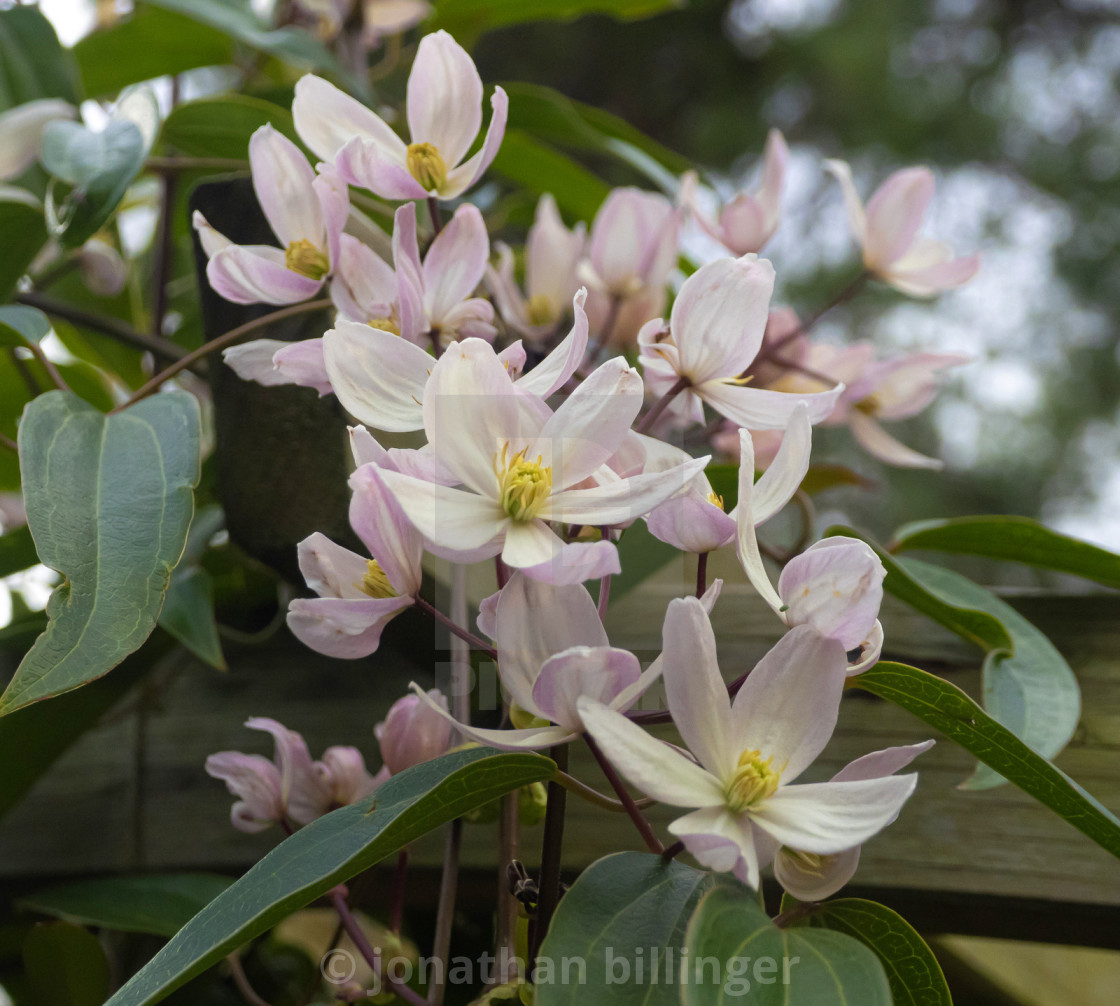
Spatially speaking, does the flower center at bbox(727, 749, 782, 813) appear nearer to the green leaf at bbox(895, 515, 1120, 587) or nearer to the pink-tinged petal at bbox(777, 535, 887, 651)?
the pink-tinged petal at bbox(777, 535, 887, 651)

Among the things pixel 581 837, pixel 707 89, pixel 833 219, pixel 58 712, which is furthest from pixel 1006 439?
pixel 58 712

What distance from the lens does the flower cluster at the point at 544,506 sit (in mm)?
208

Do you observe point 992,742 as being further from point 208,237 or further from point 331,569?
point 208,237

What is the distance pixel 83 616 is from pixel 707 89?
2.05m

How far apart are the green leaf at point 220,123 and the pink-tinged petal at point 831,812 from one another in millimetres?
371

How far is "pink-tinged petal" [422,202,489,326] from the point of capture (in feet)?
0.98

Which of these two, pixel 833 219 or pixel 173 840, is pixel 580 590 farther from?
pixel 833 219

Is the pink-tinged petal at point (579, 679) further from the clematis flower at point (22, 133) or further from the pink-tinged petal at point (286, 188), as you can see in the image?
the clematis flower at point (22, 133)

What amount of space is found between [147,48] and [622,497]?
55 cm

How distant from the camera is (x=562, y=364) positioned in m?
0.24

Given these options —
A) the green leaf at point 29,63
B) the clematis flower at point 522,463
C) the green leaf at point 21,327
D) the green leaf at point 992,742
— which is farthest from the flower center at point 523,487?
the green leaf at point 29,63

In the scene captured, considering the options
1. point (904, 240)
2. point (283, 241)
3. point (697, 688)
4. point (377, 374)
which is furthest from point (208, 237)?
point (904, 240)

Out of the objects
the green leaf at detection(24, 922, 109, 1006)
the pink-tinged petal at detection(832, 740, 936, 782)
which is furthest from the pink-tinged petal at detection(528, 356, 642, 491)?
the green leaf at detection(24, 922, 109, 1006)

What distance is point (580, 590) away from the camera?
0.22 m
